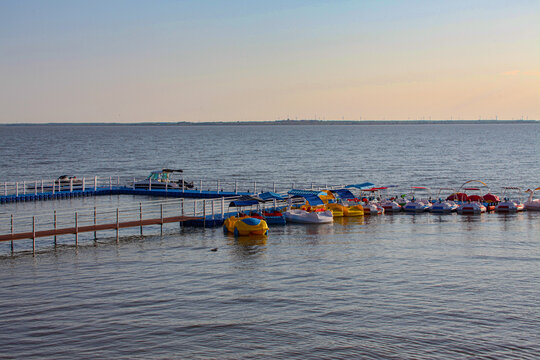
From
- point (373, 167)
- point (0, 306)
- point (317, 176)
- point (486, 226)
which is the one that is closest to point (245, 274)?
point (0, 306)

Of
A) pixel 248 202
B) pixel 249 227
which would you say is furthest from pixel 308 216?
pixel 249 227

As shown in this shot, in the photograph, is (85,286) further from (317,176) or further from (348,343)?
(317,176)

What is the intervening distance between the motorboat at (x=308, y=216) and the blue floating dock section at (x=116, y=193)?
11136 mm

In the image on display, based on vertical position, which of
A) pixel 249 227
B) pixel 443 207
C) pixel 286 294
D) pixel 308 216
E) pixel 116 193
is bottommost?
pixel 286 294

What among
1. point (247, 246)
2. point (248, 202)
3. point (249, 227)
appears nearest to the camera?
point (247, 246)

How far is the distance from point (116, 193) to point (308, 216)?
23.6 metres

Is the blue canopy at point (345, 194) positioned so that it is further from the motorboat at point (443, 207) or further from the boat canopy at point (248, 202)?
the boat canopy at point (248, 202)

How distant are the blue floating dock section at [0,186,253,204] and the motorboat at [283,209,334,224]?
11.1 m

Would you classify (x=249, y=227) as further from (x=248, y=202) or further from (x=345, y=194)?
(x=345, y=194)

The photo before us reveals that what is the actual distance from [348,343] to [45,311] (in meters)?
10.8

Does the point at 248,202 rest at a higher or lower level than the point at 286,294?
higher

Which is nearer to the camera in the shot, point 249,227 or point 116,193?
point 249,227

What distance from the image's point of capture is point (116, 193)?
191 feet

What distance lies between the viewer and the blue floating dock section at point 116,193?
169 feet
